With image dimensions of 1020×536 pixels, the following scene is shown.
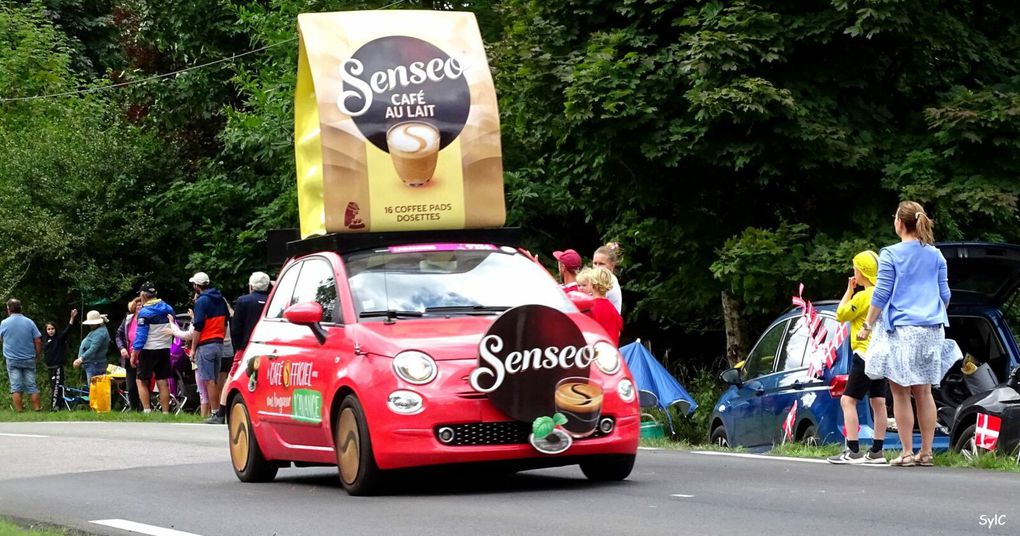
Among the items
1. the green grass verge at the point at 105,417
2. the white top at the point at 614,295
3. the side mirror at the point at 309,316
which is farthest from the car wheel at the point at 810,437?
the green grass verge at the point at 105,417

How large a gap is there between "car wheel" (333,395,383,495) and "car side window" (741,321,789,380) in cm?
581

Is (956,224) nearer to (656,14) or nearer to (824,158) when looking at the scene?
(824,158)

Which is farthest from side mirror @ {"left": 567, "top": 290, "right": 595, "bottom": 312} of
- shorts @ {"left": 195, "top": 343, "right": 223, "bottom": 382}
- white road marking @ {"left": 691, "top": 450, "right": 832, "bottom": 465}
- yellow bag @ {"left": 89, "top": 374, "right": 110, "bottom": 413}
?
yellow bag @ {"left": 89, "top": 374, "right": 110, "bottom": 413}

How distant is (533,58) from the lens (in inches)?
918

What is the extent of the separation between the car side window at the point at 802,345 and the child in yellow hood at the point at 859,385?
107 cm

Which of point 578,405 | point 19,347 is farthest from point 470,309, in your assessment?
point 19,347

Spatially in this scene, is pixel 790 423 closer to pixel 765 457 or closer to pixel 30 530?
pixel 765 457

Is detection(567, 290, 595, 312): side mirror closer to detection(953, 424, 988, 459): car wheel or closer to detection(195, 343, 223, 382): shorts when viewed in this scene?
detection(953, 424, 988, 459): car wheel

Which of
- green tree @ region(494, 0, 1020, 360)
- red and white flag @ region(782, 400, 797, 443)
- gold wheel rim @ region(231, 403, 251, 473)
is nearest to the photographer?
gold wheel rim @ region(231, 403, 251, 473)

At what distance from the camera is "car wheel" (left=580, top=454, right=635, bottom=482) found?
1114 centimetres

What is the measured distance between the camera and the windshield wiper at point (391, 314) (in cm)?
1112

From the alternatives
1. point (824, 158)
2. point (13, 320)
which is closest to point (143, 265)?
point (13, 320)

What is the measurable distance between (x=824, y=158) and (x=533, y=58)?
170 inches

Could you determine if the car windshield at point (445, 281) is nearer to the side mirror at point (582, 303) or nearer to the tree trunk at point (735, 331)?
the side mirror at point (582, 303)
